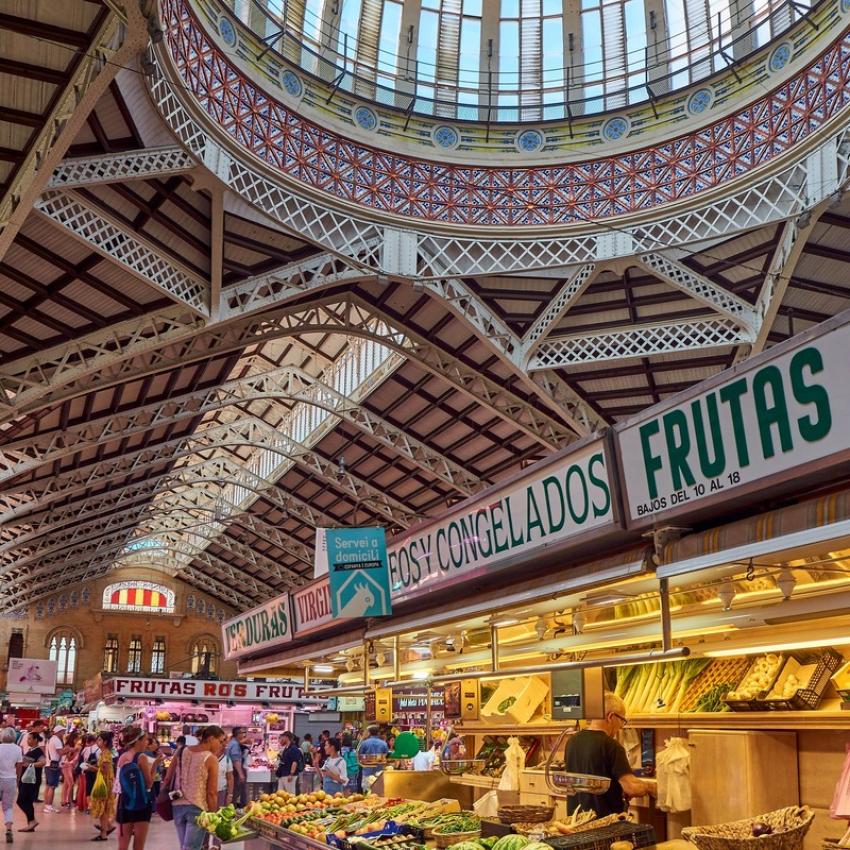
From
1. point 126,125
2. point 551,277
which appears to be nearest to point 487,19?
point 551,277

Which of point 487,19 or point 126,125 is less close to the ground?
point 487,19

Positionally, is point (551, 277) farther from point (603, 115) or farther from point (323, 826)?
point (323, 826)

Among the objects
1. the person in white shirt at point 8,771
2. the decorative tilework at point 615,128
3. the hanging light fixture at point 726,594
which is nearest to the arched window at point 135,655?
the person in white shirt at point 8,771

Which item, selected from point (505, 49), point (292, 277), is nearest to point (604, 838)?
point (292, 277)

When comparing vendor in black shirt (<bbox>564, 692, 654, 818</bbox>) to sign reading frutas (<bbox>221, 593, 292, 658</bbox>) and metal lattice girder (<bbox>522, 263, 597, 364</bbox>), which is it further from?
metal lattice girder (<bbox>522, 263, 597, 364</bbox>)

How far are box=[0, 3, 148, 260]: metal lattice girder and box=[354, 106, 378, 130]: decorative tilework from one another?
24.1ft

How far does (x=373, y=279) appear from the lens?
50.4 feet

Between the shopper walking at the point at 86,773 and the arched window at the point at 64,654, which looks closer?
the shopper walking at the point at 86,773

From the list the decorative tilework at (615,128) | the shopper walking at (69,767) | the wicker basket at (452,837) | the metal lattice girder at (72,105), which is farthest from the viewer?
the shopper walking at (69,767)

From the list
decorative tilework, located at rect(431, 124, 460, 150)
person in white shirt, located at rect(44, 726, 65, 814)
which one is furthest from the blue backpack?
decorative tilework, located at rect(431, 124, 460, 150)

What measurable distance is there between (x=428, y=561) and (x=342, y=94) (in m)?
11.3

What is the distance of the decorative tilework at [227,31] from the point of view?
45.7 feet

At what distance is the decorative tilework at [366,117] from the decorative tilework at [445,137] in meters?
1.09

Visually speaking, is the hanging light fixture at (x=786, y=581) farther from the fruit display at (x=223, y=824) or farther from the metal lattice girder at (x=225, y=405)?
the metal lattice girder at (x=225, y=405)
